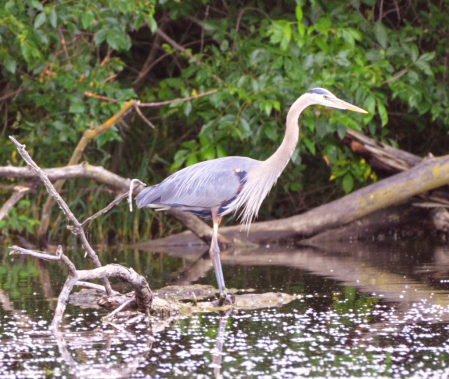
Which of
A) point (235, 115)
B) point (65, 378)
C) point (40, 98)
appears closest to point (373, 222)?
point (235, 115)

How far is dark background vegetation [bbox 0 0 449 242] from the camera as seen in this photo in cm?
855

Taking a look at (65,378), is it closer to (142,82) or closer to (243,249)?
(243,249)

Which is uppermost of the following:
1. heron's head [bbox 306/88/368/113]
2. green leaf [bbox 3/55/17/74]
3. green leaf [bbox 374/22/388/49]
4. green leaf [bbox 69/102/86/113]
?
green leaf [bbox 374/22/388/49]

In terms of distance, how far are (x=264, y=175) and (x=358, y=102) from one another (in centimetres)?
243

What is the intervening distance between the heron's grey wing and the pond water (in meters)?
0.78

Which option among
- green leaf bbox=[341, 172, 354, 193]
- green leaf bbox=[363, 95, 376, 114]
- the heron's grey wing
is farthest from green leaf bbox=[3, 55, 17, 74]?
green leaf bbox=[341, 172, 354, 193]

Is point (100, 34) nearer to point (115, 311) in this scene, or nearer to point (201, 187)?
point (201, 187)

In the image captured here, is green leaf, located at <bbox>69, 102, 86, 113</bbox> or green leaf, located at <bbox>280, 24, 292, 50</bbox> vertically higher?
green leaf, located at <bbox>280, 24, 292, 50</bbox>

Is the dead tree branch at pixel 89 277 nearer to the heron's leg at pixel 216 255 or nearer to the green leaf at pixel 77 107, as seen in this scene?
the heron's leg at pixel 216 255

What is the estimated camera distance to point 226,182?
655 cm

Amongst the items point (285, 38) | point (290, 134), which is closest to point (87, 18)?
point (285, 38)

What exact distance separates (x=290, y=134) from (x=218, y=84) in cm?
268

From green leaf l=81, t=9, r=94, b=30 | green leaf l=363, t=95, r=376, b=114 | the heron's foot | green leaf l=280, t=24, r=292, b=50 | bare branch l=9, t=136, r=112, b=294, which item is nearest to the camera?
bare branch l=9, t=136, r=112, b=294

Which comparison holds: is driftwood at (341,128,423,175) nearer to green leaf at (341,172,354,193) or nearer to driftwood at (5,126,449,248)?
driftwood at (5,126,449,248)
